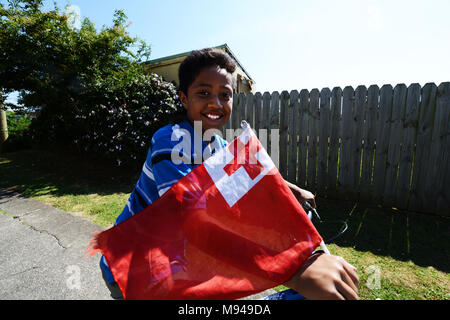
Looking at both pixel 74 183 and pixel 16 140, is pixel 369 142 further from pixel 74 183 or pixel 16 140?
pixel 16 140

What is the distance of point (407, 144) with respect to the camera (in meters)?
3.86

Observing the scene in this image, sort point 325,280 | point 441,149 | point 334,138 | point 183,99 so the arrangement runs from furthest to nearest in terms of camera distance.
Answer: point 334,138 → point 441,149 → point 183,99 → point 325,280

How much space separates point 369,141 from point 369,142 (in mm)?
18

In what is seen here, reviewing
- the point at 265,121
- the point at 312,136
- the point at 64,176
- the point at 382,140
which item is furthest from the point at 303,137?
the point at 64,176

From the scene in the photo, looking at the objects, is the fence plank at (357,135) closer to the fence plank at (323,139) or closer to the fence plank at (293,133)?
the fence plank at (323,139)

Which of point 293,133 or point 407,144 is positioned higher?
point 293,133

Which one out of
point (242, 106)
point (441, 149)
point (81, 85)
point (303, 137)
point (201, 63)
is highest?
point (81, 85)

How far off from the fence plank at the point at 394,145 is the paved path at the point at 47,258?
10.2 ft

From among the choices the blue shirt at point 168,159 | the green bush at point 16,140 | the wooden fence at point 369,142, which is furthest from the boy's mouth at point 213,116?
the green bush at point 16,140

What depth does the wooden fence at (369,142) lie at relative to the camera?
3703mm

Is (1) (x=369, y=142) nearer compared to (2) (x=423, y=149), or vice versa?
(2) (x=423, y=149)

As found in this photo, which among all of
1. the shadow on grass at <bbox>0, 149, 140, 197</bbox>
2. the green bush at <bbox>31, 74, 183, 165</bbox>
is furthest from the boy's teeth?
the green bush at <bbox>31, 74, 183, 165</bbox>

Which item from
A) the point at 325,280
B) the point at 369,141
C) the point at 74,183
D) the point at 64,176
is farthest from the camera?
the point at 64,176
